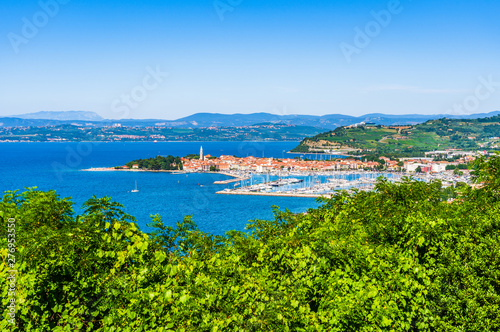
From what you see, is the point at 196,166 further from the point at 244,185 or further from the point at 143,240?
the point at 143,240

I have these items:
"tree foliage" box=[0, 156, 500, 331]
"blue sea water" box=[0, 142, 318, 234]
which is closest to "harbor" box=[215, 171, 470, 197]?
"blue sea water" box=[0, 142, 318, 234]

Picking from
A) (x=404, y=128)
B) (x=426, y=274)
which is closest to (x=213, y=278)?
(x=426, y=274)

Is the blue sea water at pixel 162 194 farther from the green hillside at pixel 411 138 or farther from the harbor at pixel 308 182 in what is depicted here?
the green hillside at pixel 411 138

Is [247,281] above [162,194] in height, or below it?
above

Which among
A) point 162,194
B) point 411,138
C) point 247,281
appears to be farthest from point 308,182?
point 411,138

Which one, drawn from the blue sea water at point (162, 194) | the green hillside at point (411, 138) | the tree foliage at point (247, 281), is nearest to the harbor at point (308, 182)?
the blue sea water at point (162, 194)

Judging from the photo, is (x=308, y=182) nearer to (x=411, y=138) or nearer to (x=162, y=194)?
(x=162, y=194)

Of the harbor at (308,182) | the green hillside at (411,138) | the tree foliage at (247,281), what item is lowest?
the harbor at (308,182)

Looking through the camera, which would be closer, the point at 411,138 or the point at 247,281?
the point at 247,281
